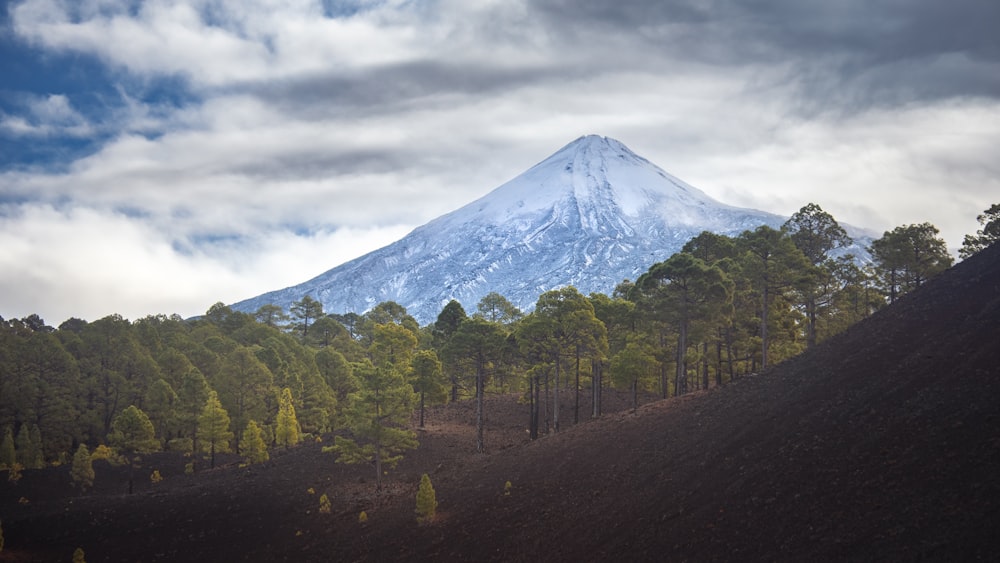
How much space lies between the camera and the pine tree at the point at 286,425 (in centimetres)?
5447

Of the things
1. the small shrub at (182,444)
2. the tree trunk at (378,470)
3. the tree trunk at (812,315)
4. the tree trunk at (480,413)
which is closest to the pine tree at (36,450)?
the small shrub at (182,444)

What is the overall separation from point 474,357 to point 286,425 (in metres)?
19.2

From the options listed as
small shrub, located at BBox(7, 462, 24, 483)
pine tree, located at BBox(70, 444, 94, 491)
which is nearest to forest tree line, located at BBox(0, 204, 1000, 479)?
small shrub, located at BBox(7, 462, 24, 483)

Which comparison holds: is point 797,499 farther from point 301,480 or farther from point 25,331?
point 25,331

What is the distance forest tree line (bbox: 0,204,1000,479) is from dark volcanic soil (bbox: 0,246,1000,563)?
15.4 ft

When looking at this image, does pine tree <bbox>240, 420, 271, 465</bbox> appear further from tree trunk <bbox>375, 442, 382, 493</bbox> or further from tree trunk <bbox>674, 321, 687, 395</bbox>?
tree trunk <bbox>674, 321, 687, 395</bbox>

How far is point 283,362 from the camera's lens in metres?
63.4

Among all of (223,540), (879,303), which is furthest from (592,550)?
(879,303)

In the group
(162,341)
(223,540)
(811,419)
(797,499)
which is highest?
(162,341)

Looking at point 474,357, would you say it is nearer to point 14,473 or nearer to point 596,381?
point 596,381

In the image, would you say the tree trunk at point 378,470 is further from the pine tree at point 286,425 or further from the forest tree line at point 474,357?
the pine tree at point 286,425

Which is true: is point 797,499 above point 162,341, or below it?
below

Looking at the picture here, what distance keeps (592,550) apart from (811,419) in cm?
1079

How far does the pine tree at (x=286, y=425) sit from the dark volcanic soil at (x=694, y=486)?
525 cm
